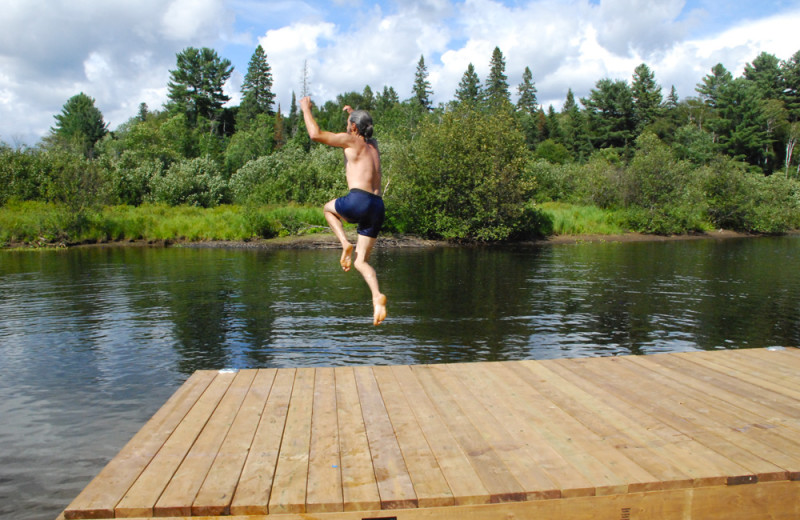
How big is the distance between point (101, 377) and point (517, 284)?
1366 centimetres

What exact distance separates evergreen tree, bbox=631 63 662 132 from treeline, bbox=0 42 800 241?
0.62 ft

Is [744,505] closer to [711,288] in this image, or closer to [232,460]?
[232,460]

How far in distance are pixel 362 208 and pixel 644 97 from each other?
83926mm

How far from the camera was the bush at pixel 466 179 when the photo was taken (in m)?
38.1

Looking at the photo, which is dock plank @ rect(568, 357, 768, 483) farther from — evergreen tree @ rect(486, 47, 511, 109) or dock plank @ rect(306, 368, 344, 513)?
evergreen tree @ rect(486, 47, 511, 109)

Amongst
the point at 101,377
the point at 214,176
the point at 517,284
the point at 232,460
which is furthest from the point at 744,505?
the point at 214,176

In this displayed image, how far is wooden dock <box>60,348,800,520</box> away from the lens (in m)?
3.94


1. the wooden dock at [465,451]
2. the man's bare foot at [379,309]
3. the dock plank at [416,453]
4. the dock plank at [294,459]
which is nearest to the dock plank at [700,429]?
the wooden dock at [465,451]

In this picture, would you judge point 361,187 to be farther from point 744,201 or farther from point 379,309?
point 744,201

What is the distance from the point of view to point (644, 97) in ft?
263

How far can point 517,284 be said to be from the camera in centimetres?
2005

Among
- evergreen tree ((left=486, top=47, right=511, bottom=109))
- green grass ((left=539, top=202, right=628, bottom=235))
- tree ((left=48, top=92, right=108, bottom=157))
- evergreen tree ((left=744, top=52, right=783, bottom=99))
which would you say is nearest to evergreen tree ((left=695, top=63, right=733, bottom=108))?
evergreen tree ((left=744, top=52, right=783, bottom=99))

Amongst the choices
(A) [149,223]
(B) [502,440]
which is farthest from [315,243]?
(B) [502,440]

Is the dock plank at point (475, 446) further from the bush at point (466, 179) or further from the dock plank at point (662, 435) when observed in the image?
the bush at point (466, 179)
